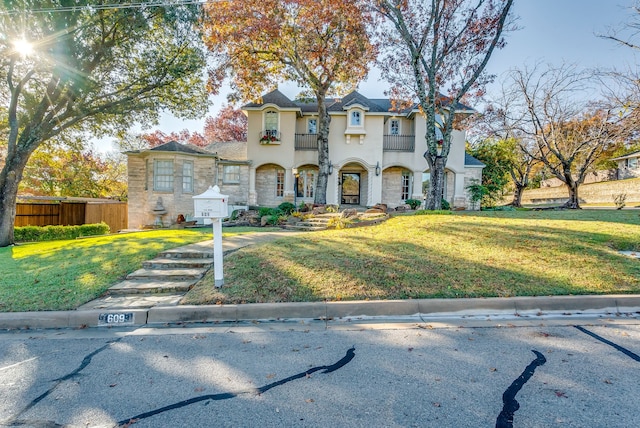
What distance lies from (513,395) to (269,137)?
649 inches

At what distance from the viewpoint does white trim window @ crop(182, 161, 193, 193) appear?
1591cm

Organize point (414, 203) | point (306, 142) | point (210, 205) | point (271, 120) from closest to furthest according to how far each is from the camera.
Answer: point (210, 205), point (414, 203), point (271, 120), point (306, 142)

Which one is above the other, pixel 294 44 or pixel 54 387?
pixel 294 44

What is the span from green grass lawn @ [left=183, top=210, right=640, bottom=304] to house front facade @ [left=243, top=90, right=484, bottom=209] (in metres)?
10.3

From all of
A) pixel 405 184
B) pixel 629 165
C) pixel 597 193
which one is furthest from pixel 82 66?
pixel 629 165

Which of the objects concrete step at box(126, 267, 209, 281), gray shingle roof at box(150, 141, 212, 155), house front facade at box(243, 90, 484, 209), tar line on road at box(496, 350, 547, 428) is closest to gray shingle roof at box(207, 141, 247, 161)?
house front facade at box(243, 90, 484, 209)

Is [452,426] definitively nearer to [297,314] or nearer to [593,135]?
[297,314]

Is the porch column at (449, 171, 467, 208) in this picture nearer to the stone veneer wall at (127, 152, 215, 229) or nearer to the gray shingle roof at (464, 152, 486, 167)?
the gray shingle roof at (464, 152, 486, 167)

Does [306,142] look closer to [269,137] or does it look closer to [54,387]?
[269,137]

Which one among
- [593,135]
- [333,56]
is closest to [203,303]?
[333,56]

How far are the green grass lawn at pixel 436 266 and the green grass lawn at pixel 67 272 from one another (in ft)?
6.16

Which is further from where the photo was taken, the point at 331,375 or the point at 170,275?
the point at 170,275

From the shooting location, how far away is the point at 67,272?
581 cm

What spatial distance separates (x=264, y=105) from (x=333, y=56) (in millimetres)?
4979
